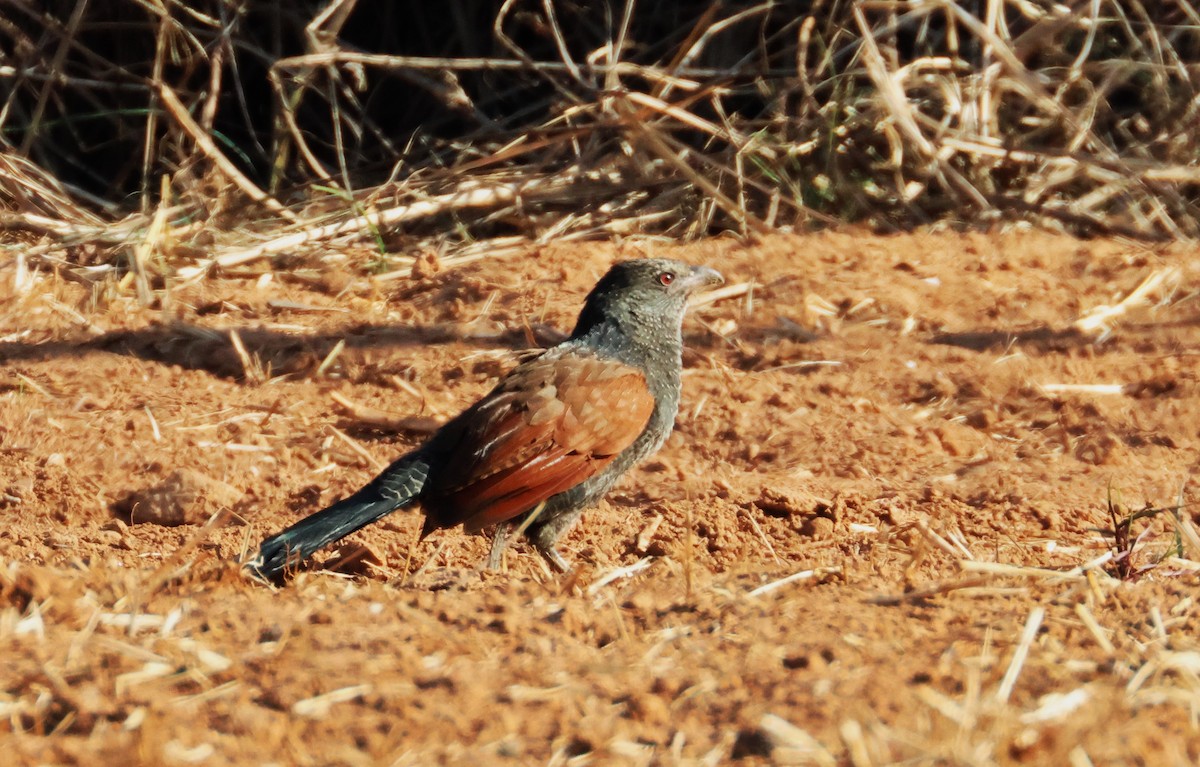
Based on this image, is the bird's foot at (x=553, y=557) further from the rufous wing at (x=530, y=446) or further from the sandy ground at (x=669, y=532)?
the rufous wing at (x=530, y=446)

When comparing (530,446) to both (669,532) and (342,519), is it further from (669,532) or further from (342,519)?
(669,532)

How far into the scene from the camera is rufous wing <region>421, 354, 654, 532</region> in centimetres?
458

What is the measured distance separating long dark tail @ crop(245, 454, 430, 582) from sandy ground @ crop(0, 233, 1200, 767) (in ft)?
0.60

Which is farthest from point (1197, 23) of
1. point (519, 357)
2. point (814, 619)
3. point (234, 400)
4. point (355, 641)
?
point (355, 641)

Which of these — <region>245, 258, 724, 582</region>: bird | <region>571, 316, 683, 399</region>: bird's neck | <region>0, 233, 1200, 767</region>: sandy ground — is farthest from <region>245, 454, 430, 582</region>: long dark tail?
Answer: <region>571, 316, 683, 399</region>: bird's neck

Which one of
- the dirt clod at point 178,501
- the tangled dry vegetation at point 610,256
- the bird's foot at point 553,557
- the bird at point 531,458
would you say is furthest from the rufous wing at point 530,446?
the dirt clod at point 178,501

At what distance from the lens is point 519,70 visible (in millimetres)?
9805

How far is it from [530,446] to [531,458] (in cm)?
4

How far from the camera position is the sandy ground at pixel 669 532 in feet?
8.52

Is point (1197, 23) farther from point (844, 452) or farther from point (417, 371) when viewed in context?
point (417, 371)

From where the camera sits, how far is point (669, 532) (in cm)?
510

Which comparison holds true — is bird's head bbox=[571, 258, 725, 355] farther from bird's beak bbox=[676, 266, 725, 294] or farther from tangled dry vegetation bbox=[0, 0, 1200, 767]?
tangled dry vegetation bbox=[0, 0, 1200, 767]

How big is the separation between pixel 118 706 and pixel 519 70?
25.2 feet

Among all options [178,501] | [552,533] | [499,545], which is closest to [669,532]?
[552,533]
